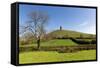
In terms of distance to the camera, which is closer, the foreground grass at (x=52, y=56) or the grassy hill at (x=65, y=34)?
the foreground grass at (x=52, y=56)

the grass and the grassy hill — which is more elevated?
the grassy hill

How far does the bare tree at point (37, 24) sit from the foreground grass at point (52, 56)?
0.13m

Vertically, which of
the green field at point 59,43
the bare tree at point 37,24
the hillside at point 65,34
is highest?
the bare tree at point 37,24

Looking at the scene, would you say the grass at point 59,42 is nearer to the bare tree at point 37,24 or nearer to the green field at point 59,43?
the green field at point 59,43

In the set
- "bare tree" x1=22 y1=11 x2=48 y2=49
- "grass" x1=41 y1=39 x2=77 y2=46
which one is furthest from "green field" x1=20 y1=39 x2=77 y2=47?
"bare tree" x1=22 y1=11 x2=48 y2=49

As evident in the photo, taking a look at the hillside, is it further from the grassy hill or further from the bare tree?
the bare tree

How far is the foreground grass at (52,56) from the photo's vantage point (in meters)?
3.23

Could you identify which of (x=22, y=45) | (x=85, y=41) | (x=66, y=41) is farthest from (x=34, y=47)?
(x=85, y=41)

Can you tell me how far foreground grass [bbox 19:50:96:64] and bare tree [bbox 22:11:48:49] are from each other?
0.13 meters

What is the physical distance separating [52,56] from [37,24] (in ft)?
1.39

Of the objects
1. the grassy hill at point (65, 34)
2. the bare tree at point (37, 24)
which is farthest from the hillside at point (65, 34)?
the bare tree at point (37, 24)

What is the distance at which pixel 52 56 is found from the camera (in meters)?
3.38

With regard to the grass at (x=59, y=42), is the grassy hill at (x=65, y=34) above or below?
above

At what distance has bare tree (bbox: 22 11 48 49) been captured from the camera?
327 cm
